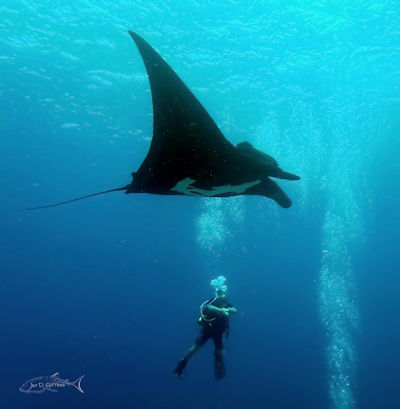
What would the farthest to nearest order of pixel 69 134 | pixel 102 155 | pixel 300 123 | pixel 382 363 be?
pixel 382 363
pixel 102 155
pixel 69 134
pixel 300 123

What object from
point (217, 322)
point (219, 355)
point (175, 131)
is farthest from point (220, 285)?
point (175, 131)

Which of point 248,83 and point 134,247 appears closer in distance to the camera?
point 248,83

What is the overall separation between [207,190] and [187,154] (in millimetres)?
598

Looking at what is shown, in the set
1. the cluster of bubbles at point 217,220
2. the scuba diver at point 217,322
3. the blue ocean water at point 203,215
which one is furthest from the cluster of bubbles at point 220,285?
the cluster of bubbles at point 217,220

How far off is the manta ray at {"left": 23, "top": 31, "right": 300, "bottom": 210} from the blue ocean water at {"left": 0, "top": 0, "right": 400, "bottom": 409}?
9848 mm

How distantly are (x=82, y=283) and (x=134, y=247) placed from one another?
1129 centimetres

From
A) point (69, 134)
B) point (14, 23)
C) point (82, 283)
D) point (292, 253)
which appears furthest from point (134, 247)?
point (14, 23)

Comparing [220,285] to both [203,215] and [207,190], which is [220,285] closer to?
[207,190]

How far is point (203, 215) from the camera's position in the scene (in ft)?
111

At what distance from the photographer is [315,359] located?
39938mm

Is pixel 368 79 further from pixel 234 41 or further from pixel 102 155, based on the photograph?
pixel 102 155

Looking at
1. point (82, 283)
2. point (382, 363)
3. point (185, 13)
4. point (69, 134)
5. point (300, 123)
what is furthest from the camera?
point (82, 283)

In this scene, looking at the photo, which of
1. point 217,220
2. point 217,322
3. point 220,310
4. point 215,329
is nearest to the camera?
point 220,310

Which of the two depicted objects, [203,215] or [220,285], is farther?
[203,215]
